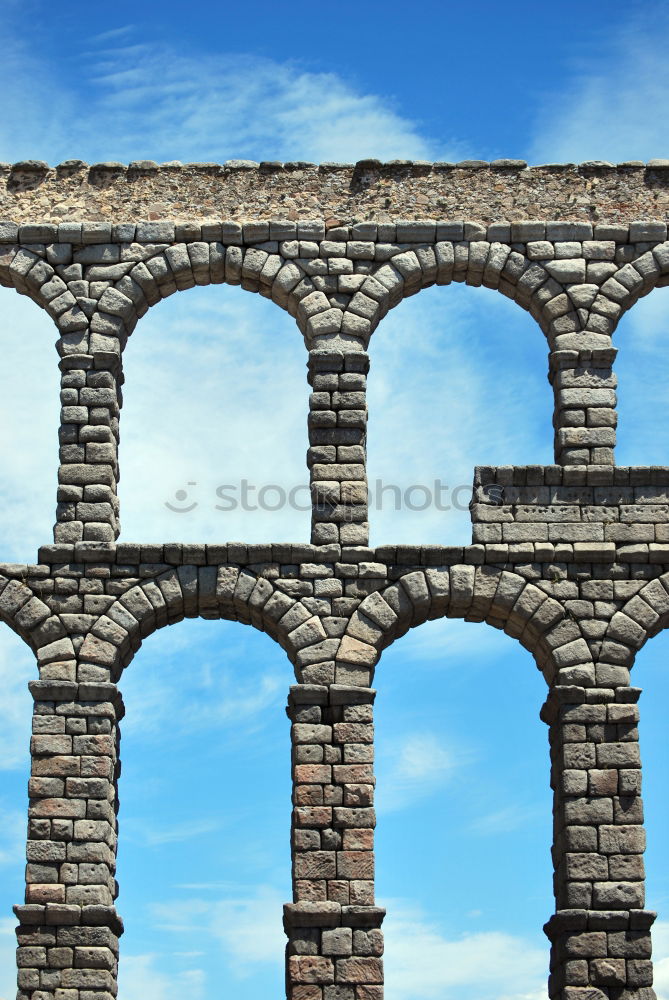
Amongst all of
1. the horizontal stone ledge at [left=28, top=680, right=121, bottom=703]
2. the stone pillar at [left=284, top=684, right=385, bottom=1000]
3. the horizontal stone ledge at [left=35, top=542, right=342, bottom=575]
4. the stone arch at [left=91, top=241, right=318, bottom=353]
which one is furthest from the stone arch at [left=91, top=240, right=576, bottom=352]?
the stone pillar at [left=284, top=684, right=385, bottom=1000]

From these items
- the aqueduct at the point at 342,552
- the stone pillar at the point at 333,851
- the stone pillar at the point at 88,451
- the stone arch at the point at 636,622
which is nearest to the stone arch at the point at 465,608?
the aqueduct at the point at 342,552

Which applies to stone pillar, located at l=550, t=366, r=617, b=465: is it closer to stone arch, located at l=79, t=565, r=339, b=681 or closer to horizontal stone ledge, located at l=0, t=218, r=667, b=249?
horizontal stone ledge, located at l=0, t=218, r=667, b=249

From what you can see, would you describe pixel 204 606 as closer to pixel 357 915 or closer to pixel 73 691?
pixel 73 691

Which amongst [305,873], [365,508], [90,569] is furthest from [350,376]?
[305,873]

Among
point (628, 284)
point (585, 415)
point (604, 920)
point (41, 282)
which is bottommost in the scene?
point (604, 920)

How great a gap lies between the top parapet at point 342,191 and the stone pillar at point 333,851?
21.4ft

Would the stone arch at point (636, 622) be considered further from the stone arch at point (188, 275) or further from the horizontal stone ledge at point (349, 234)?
the stone arch at point (188, 275)

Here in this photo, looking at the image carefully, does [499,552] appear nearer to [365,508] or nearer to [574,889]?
[365,508]

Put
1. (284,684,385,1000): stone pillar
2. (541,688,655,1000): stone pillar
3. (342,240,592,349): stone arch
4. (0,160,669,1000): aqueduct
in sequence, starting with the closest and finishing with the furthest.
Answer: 1. (284,684,385,1000): stone pillar
2. (541,688,655,1000): stone pillar
3. (0,160,669,1000): aqueduct
4. (342,240,592,349): stone arch

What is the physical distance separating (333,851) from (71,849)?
120 inches

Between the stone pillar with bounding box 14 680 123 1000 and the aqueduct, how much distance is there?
27 mm

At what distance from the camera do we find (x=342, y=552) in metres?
22.9

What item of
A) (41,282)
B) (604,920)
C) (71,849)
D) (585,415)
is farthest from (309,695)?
(41,282)

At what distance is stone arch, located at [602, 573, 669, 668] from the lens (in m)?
22.7
